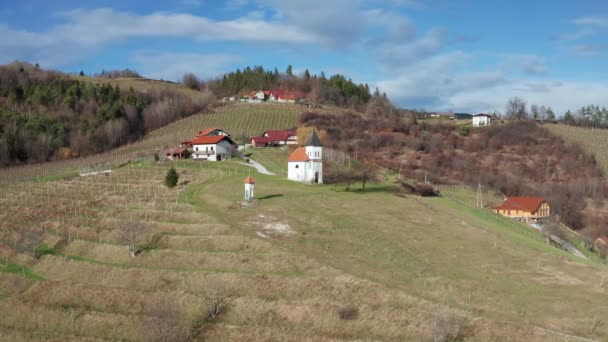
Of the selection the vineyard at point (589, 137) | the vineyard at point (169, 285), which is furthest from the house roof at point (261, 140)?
the vineyard at point (589, 137)

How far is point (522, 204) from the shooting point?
8994 centimetres

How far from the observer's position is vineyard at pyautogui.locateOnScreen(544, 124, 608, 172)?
446 feet

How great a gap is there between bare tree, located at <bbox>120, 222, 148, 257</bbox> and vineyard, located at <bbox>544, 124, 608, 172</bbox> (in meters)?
112

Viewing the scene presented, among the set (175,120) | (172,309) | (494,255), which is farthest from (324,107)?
(172,309)

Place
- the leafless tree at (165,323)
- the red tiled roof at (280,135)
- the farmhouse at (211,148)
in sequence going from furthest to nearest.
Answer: the red tiled roof at (280,135) < the farmhouse at (211,148) < the leafless tree at (165,323)

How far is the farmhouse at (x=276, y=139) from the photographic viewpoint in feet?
371

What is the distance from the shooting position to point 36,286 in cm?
3962

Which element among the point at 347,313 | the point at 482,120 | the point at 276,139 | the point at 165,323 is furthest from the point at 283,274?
the point at 482,120

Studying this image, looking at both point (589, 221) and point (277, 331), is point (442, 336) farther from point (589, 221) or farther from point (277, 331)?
point (589, 221)

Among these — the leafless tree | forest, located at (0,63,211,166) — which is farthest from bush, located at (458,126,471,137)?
the leafless tree

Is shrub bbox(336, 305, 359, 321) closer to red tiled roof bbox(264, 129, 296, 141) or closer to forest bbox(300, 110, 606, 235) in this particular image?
forest bbox(300, 110, 606, 235)

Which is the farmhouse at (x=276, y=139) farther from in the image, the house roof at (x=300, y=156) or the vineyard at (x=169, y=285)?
the vineyard at (x=169, y=285)

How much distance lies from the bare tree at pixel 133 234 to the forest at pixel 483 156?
57226mm

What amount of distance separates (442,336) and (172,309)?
51.6ft
